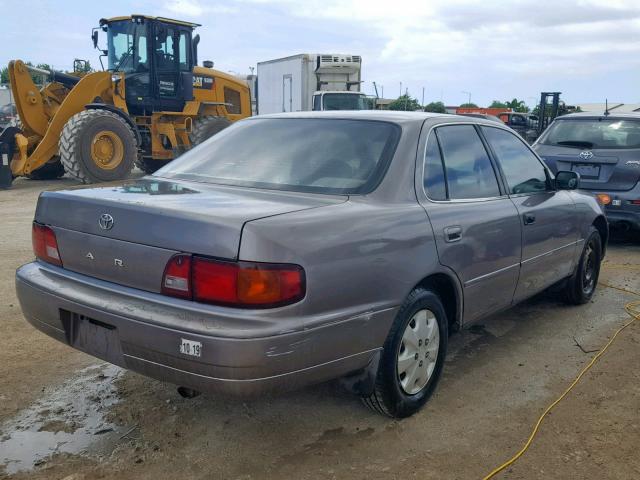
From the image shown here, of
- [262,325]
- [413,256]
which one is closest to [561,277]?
[413,256]

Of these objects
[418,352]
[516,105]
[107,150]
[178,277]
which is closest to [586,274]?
[418,352]

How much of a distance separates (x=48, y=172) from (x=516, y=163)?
40.1 ft

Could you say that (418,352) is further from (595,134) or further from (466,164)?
(595,134)

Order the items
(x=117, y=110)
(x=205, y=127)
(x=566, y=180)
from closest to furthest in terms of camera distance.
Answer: (x=566, y=180), (x=117, y=110), (x=205, y=127)

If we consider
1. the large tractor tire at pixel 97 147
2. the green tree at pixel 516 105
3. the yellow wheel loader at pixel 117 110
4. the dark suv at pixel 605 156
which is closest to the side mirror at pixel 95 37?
the yellow wheel loader at pixel 117 110

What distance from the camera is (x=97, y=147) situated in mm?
11969

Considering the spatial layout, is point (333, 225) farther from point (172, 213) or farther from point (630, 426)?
point (630, 426)

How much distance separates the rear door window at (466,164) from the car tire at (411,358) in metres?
0.72

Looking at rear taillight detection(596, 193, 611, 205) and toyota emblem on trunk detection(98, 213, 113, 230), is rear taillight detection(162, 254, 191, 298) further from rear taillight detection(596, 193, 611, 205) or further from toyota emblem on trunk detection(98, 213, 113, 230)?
rear taillight detection(596, 193, 611, 205)

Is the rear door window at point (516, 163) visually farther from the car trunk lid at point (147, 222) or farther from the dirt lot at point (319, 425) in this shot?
the car trunk lid at point (147, 222)

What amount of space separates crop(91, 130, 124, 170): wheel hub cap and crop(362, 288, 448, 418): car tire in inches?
393

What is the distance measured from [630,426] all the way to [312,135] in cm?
231

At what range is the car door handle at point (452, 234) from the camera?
332cm

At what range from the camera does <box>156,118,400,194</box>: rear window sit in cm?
321
